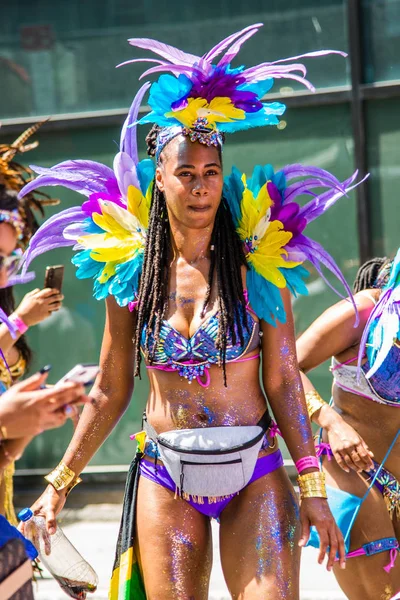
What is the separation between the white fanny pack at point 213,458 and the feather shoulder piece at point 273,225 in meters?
0.50

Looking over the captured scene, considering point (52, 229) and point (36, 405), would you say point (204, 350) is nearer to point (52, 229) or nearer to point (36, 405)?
point (52, 229)

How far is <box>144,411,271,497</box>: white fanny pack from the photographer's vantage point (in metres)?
3.42

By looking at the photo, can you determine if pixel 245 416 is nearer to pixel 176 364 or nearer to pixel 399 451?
pixel 176 364

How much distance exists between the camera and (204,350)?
3488 mm

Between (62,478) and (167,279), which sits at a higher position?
(167,279)

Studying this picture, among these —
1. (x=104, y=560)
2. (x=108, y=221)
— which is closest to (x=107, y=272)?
(x=108, y=221)

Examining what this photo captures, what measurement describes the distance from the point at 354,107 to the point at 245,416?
392 centimetres

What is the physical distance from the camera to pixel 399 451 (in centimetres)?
414

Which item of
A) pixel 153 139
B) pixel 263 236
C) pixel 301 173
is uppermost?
pixel 153 139

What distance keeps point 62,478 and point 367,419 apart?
4.31 feet

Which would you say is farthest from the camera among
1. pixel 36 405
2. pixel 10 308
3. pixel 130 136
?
pixel 10 308

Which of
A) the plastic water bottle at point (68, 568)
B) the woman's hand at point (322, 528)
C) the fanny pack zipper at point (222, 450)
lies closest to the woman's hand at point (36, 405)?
the fanny pack zipper at point (222, 450)

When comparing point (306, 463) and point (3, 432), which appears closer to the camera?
point (3, 432)

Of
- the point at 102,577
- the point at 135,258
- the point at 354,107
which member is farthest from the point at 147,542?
the point at 354,107
